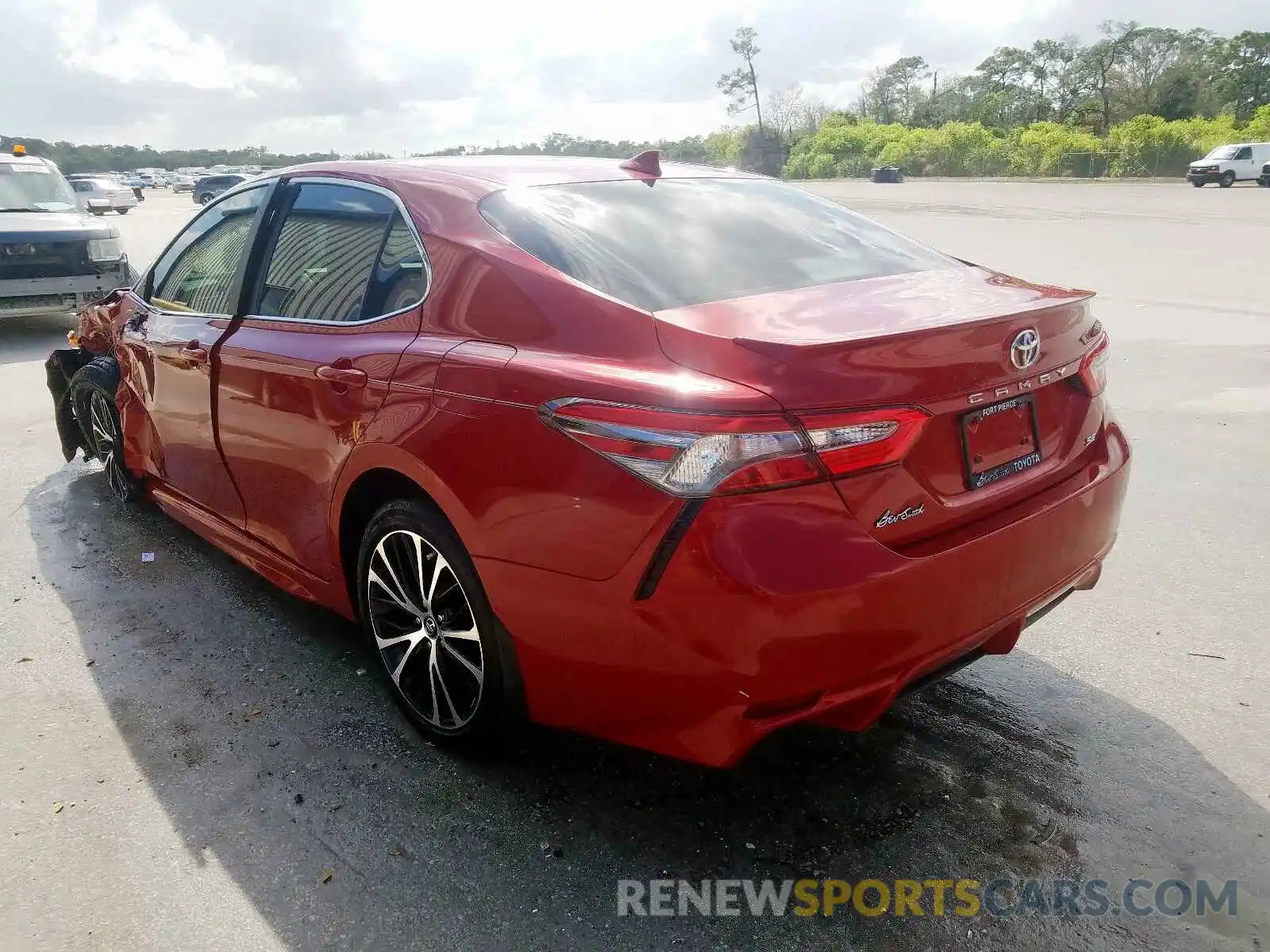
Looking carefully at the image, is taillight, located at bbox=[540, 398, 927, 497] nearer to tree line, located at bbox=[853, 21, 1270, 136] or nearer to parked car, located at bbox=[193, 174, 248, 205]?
parked car, located at bbox=[193, 174, 248, 205]

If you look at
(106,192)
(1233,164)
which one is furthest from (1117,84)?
(106,192)

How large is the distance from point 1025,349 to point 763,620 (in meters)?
1.02

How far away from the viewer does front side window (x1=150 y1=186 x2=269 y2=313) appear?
3801 millimetres

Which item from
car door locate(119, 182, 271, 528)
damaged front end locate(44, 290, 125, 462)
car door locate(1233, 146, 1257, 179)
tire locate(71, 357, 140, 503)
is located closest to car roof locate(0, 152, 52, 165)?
damaged front end locate(44, 290, 125, 462)

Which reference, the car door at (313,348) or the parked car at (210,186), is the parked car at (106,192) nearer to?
the parked car at (210,186)

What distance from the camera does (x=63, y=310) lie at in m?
10.7

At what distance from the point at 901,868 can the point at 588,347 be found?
1.50 meters

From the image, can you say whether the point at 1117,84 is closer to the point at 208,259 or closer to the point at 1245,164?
the point at 1245,164

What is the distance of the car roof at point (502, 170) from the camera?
308 centimetres

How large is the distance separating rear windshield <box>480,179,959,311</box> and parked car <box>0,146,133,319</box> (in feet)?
30.1

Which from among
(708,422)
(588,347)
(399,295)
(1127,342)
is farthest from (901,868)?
(1127,342)

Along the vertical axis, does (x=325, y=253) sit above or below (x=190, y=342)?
above

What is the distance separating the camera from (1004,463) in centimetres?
246

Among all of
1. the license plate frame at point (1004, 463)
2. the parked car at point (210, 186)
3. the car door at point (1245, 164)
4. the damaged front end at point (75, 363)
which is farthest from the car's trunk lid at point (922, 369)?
the parked car at point (210, 186)
